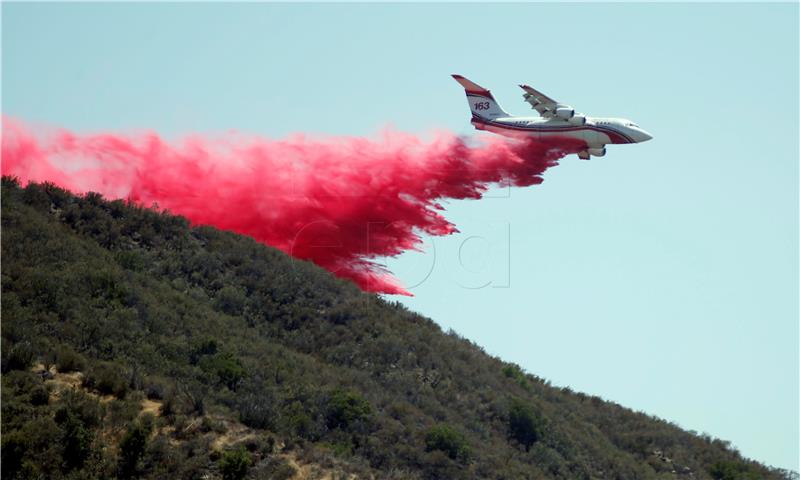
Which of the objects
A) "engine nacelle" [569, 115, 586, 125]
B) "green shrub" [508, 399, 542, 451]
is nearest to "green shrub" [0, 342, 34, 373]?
"green shrub" [508, 399, 542, 451]

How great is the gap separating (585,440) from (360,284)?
15632 mm

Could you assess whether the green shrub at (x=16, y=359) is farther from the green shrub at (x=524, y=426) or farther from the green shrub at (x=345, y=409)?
the green shrub at (x=524, y=426)

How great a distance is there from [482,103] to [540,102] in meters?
4.41

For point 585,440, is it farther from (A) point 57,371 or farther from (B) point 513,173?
(A) point 57,371

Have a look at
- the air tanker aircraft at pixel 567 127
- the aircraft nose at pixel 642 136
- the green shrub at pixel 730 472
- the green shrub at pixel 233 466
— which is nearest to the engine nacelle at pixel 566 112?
the air tanker aircraft at pixel 567 127

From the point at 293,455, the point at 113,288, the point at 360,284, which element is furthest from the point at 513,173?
the point at 293,455

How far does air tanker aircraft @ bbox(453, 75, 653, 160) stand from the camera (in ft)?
192

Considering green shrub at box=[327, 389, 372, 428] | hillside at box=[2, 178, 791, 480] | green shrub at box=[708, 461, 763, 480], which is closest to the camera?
hillside at box=[2, 178, 791, 480]

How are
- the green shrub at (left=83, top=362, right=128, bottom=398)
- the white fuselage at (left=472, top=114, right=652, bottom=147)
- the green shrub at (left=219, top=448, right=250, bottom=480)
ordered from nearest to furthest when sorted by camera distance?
the green shrub at (left=219, top=448, right=250, bottom=480), the green shrub at (left=83, top=362, right=128, bottom=398), the white fuselage at (left=472, top=114, right=652, bottom=147)

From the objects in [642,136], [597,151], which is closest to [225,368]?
[597,151]

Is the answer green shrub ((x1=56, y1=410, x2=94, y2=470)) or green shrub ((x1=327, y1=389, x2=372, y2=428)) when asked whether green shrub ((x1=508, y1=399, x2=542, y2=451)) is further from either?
green shrub ((x1=56, y1=410, x2=94, y2=470))

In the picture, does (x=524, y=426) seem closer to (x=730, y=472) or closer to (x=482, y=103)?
(x=730, y=472)

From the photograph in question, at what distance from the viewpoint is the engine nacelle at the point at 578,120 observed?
192ft

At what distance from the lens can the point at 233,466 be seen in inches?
1332
